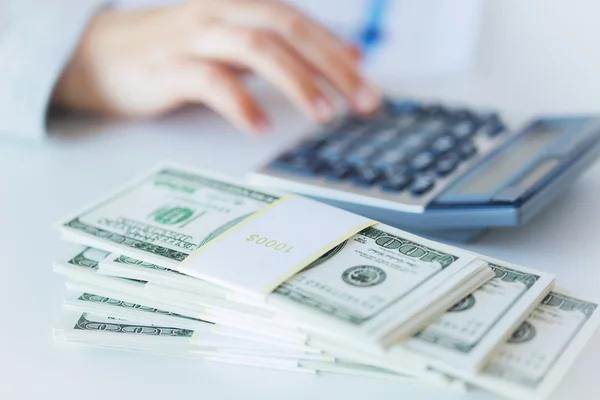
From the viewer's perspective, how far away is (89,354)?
449 mm

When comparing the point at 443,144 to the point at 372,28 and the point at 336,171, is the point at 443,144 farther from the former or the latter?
the point at 372,28

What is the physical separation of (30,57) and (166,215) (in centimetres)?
32

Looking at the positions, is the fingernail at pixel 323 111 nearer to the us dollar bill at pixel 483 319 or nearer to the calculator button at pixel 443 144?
the calculator button at pixel 443 144

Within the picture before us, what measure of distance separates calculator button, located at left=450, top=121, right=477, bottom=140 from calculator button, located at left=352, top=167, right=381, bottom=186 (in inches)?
3.6

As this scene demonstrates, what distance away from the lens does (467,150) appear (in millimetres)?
604

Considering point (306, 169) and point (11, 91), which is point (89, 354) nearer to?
point (306, 169)

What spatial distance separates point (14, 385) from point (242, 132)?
36 centimetres

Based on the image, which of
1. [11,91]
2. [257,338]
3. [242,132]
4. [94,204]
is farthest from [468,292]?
[11,91]

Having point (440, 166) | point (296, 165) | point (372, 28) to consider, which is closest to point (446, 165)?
point (440, 166)

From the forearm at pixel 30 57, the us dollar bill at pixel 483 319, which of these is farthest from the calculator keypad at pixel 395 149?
the forearm at pixel 30 57

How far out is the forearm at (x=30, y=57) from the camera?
72cm

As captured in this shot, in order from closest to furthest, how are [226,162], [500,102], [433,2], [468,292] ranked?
1. [468,292]
2. [226,162]
3. [500,102]
4. [433,2]

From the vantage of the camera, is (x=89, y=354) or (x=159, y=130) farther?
(x=159, y=130)

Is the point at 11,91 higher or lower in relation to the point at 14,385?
higher
